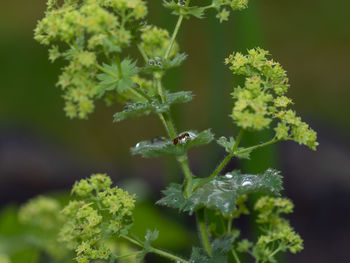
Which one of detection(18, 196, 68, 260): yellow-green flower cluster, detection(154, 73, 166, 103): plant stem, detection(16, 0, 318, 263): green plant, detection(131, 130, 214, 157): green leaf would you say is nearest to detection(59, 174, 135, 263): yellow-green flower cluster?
detection(16, 0, 318, 263): green plant

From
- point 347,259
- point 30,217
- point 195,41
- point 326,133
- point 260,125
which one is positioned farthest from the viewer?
point 195,41

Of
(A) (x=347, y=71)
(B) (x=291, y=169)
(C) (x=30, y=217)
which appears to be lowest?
(C) (x=30, y=217)

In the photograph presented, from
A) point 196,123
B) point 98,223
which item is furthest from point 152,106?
point 196,123

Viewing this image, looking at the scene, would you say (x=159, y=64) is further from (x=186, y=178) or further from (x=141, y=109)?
(x=186, y=178)

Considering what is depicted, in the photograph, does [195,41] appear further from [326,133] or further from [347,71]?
[326,133]

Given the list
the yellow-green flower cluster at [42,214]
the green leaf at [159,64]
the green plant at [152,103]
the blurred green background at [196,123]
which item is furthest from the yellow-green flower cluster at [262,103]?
the blurred green background at [196,123]

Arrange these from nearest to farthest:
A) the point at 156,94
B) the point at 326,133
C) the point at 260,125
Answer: the point at 260,125
the point at 156,94
the point at 326,133

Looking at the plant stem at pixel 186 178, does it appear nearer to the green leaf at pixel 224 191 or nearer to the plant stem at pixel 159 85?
the green leaf at pixel 224 191

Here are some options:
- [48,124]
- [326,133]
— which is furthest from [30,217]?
[48,124]
